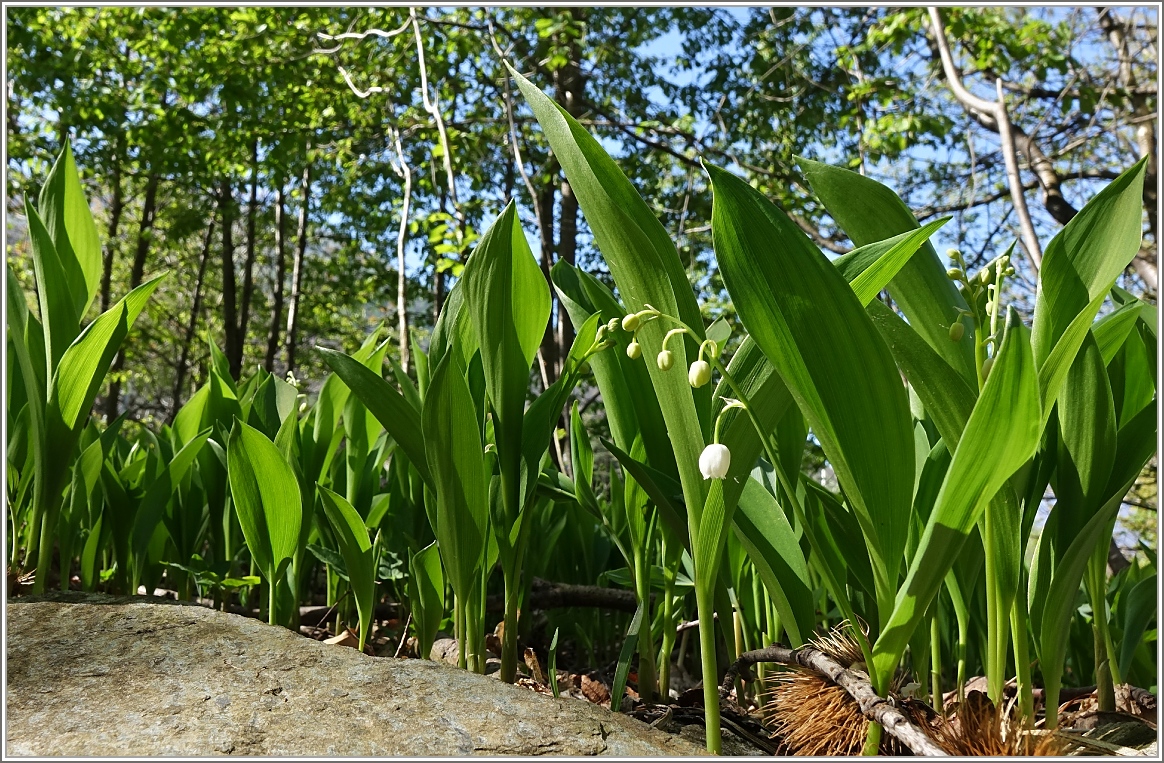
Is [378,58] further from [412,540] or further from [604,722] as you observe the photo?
[604,722]

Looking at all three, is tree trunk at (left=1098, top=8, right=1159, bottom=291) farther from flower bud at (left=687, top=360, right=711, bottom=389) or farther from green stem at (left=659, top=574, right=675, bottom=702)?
flower bud at (left=687, top=360, right=711, bottom=389)

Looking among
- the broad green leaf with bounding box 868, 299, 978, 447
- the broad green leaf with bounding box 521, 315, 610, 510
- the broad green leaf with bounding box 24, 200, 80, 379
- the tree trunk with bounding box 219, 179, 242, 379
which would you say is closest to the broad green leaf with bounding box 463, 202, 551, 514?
the broad green leaf with bounding box 521, 315, 610, 510

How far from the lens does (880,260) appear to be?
60cm

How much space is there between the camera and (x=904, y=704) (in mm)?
648

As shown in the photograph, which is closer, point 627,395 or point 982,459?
point 982,459

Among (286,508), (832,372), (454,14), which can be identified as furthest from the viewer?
(454,14)

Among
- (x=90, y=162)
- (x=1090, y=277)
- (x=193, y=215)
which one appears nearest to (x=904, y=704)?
(x=1090, y=277)

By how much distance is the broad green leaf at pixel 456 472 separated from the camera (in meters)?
0.76

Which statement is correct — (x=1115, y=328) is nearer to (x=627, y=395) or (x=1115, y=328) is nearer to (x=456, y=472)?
(x=627, y=395)

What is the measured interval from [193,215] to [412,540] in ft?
33.9

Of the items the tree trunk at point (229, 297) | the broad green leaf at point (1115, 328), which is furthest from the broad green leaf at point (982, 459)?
the tree trunk at point (229, 297)

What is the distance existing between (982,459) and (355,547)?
2.26 feet

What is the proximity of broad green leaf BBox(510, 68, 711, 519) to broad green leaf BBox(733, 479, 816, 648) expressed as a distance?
11 centimetres

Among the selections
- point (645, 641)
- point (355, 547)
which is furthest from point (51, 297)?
point (645, 641)
